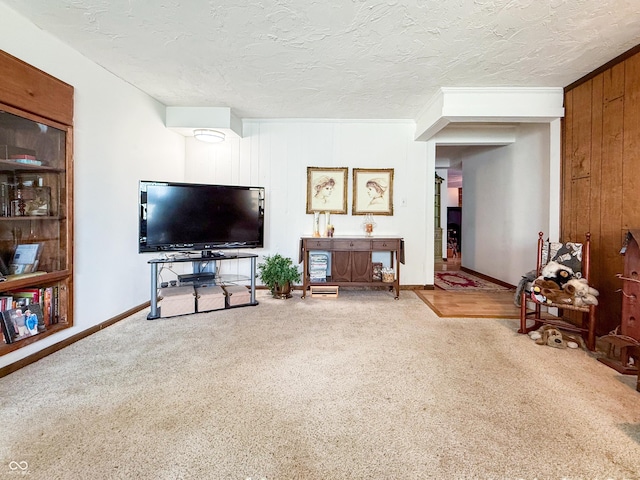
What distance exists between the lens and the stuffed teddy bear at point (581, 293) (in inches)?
91.7

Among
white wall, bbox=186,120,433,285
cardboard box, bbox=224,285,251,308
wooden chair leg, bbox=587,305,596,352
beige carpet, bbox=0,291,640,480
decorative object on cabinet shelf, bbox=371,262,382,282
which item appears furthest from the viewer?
white wall, bbox=186,120,433,285

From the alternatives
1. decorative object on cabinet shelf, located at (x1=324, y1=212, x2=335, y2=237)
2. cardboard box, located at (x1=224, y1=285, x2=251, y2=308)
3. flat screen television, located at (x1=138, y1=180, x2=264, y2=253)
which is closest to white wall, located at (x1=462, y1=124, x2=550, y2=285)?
decorative object on cabinet shelf, located at (x1=324, y1=212, x2=335, y2=237)

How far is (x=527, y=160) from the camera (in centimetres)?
412

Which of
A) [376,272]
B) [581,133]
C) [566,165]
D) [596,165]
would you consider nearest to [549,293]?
[596,165]

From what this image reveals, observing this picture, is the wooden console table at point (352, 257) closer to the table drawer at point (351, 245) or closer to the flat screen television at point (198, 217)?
the table drawer at point (351, 245)

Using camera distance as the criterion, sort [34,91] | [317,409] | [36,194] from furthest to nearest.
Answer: [36,194]
[34,91]
[317,409]

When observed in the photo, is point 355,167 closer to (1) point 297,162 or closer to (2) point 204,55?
(1) point 297,162

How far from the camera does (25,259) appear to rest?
6.92 feet

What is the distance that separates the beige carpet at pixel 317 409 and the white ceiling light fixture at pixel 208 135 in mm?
2528

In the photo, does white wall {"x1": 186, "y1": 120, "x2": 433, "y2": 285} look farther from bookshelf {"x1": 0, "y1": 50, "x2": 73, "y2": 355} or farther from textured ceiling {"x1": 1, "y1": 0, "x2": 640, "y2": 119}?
bookshelf {"x1": 0, "y1": 50, "x2": 73, "y2": 355}

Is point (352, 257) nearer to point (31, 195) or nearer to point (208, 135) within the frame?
point (208, 135)

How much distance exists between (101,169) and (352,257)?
295cm

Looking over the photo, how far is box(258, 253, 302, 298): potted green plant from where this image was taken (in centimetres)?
374

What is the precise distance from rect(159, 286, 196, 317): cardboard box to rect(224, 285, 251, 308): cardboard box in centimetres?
38
